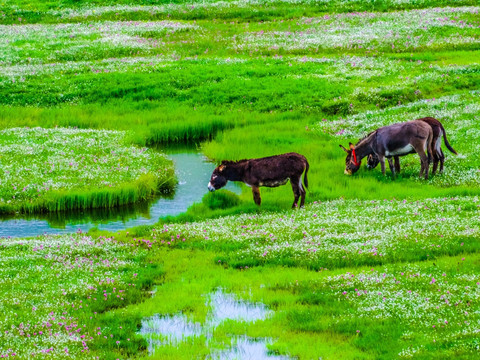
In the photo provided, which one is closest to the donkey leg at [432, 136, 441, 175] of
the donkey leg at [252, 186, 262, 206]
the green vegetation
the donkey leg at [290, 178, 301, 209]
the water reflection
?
the donkey leg at [290, 178, 301, 209]

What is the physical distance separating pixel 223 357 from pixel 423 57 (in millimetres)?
38602

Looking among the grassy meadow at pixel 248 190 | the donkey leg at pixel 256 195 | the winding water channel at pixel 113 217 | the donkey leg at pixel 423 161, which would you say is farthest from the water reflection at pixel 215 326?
the donkey leg at pixel 423 161

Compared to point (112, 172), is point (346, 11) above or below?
above

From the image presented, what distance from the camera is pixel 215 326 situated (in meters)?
14.7

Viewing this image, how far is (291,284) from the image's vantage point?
1666 centimetres

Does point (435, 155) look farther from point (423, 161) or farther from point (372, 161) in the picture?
point (372, 161)

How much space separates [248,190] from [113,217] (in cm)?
539

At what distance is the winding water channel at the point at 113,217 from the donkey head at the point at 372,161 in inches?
210

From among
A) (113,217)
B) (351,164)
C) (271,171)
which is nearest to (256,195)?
(271,171)

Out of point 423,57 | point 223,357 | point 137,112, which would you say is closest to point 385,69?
point 423,57

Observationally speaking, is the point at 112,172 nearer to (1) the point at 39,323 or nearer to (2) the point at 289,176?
(2) the point at 289,176

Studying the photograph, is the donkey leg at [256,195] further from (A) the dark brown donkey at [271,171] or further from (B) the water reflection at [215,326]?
(B) the water reflection at [215,326]

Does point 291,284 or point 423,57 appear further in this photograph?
point 423,57

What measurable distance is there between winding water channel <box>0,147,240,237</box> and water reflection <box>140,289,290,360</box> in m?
9.14
